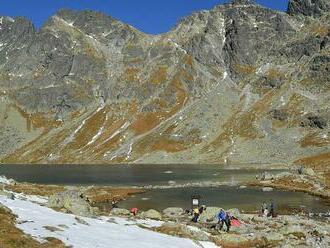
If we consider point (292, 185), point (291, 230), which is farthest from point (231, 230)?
point (292, 185)

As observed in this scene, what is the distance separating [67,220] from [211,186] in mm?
82795

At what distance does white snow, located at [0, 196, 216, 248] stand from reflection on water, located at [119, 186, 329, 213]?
1554 inches

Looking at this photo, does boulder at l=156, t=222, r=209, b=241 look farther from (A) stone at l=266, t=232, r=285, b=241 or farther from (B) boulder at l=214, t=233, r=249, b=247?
(A) stone at l=266, t=232, r=285, b=241

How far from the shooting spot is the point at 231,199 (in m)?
94.3

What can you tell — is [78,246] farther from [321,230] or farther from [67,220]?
[321,230]

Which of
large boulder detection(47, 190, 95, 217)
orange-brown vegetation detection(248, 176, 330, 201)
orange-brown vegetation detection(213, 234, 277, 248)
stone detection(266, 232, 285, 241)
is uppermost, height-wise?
orange-brown vegetation detection(248, 176, 330, 201)

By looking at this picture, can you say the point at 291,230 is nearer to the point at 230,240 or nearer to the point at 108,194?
the point at 230,240

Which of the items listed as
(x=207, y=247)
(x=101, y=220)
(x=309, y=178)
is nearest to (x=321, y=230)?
(x=207, y=247)

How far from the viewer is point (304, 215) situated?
7188cm

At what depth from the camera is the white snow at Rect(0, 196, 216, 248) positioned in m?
33.6

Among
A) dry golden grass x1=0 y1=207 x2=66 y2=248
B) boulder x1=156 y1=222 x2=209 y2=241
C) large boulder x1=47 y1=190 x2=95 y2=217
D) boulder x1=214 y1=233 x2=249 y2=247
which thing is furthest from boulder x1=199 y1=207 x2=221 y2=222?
dry golden grass x1=0 y1=207 x2=66 y2=248

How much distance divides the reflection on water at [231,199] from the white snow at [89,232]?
39.5 metres

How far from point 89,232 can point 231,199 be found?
59840 millimetres

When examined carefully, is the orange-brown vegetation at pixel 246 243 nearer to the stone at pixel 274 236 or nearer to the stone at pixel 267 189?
the stone at pixel 274 236
